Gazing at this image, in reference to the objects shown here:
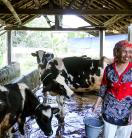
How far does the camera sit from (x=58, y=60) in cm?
1003

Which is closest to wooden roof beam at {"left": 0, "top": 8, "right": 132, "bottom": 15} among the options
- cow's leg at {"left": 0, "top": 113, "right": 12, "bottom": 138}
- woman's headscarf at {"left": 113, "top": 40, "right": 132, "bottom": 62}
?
cow's leg at {"left": 0, "top": 113, "right": 12, "bottom": 138}

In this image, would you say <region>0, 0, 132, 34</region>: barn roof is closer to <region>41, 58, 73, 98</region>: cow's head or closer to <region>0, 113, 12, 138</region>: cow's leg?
<region>41, 58, 73, 98</region>: cow's head

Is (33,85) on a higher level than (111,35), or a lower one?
lower

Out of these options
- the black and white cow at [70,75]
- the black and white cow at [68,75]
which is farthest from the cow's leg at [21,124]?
the black and white cow at [70,75]

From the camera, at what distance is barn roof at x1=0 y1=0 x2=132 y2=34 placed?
358 inches

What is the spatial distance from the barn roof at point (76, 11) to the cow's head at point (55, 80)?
164 centimetres

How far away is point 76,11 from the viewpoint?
9117 millimetres

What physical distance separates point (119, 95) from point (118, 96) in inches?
0.7

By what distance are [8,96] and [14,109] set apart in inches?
10.5

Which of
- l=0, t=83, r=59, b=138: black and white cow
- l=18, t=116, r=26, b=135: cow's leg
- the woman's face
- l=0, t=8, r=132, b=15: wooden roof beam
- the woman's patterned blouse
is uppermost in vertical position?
l=0, t=8, r=132, b=15: wooden roof beam

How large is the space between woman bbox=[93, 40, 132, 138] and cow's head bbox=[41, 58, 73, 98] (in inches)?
190

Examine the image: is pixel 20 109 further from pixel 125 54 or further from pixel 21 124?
pixel 125 54

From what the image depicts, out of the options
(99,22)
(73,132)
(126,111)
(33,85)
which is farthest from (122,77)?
(99,22)

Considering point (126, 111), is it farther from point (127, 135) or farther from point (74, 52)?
point (74, 52)
